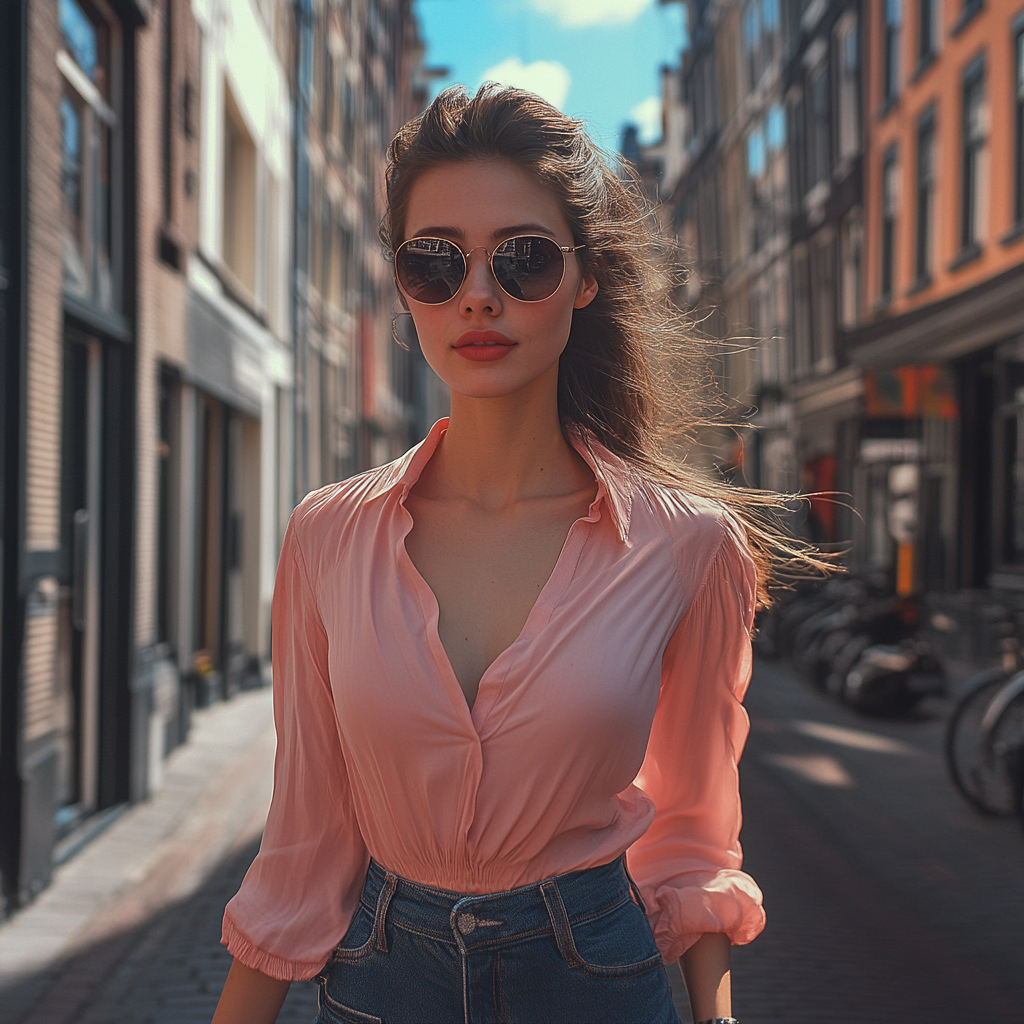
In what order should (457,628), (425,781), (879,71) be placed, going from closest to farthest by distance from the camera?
(425,781) → (457,628) → (879,71)

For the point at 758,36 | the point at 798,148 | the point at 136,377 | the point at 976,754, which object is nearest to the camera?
the point at 976,754

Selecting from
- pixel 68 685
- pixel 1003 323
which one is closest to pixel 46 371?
pixel 68 685

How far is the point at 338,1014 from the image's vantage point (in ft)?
5.37

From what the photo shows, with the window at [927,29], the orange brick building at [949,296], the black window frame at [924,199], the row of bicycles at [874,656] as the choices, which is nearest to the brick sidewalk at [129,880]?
the row of bicycles at [874,656]

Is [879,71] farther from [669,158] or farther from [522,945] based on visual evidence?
[669,158]

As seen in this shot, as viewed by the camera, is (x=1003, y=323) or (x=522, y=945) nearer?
(x=522, y=945)

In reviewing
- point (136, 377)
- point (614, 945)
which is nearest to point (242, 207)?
point (136, 377)

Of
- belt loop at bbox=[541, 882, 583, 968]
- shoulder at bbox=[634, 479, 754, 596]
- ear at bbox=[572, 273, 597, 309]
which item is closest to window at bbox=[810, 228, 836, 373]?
ear at bbox=[572, 273, 597, 309]

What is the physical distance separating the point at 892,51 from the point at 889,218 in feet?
8.50

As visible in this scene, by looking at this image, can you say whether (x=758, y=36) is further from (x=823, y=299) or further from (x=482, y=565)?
(x=482, y=565)

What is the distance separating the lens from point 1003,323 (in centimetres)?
1384

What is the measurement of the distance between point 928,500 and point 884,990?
45.3 ft

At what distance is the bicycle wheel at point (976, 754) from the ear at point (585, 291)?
18.1 feet

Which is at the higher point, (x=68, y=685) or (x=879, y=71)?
(x=879, y=71)
